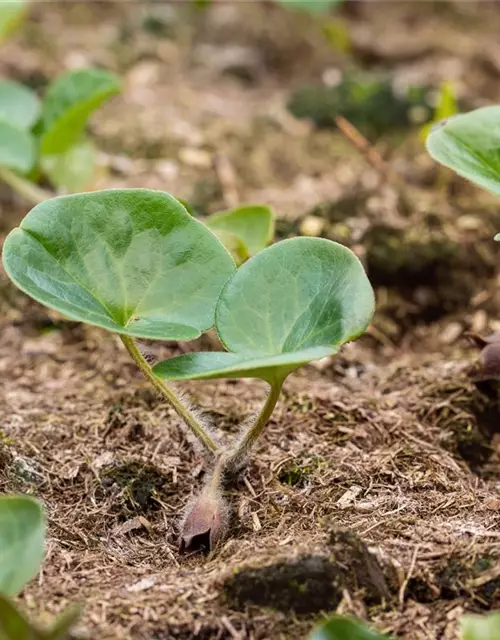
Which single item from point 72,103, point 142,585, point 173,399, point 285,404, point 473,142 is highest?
point 473,142

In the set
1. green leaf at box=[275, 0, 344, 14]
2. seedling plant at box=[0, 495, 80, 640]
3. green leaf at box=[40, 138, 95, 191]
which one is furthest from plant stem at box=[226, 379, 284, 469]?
green leaf at box=[275, 0, 344, 14]

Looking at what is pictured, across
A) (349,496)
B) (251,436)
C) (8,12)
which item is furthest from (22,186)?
(349,496)

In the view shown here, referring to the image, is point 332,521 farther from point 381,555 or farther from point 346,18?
point 346,18

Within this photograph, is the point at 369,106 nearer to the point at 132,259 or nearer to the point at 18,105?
the point at 18,105

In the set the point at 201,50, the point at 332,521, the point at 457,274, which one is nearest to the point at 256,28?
the point at 201,50

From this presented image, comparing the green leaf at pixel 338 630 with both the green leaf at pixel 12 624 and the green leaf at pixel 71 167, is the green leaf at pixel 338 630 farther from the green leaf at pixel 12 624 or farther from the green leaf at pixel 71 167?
the green leaf at pixel 71 167

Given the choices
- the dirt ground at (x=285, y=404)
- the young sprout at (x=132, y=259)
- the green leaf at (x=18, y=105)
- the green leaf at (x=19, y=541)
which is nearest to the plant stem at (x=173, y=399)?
the young sprout at (x=132, y=259)
